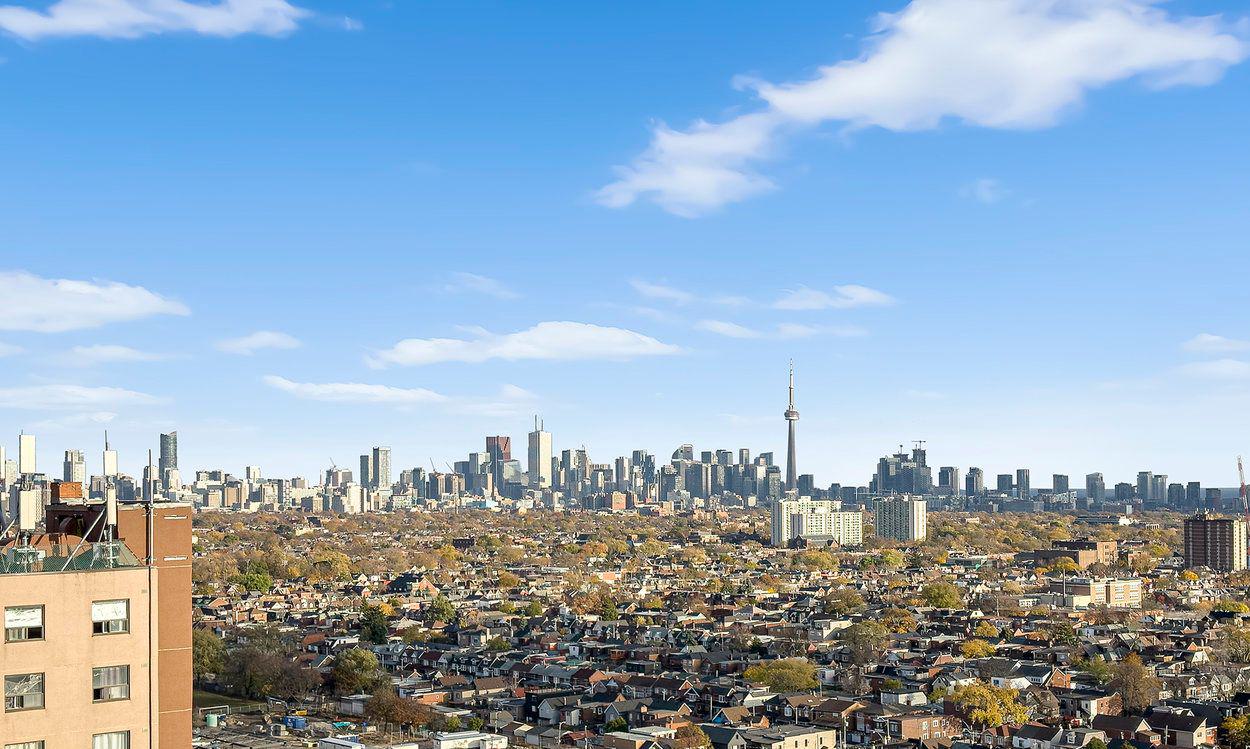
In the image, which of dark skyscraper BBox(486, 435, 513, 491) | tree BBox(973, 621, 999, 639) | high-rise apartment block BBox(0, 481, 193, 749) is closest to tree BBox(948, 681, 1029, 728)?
tree BBox(973, 621, 999, 639)

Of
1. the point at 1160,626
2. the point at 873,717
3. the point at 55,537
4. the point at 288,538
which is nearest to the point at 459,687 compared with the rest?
the point at 873,717

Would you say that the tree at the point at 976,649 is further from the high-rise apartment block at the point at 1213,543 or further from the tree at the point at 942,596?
the high-rise apartment block at the point at 1213,543

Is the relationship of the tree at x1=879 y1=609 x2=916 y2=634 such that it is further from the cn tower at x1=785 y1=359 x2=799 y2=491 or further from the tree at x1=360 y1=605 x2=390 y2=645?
the cn tower at x1=785 y1=359 x2=799 y2=491

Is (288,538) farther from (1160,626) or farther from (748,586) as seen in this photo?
(1160,626)

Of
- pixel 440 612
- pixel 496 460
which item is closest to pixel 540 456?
pixel 496 460

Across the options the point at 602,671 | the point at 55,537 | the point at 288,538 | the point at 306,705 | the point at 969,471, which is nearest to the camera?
the point at 55,537

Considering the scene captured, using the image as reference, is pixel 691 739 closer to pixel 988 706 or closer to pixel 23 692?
pixel 988 706

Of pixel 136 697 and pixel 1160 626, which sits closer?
pixel 136 697
